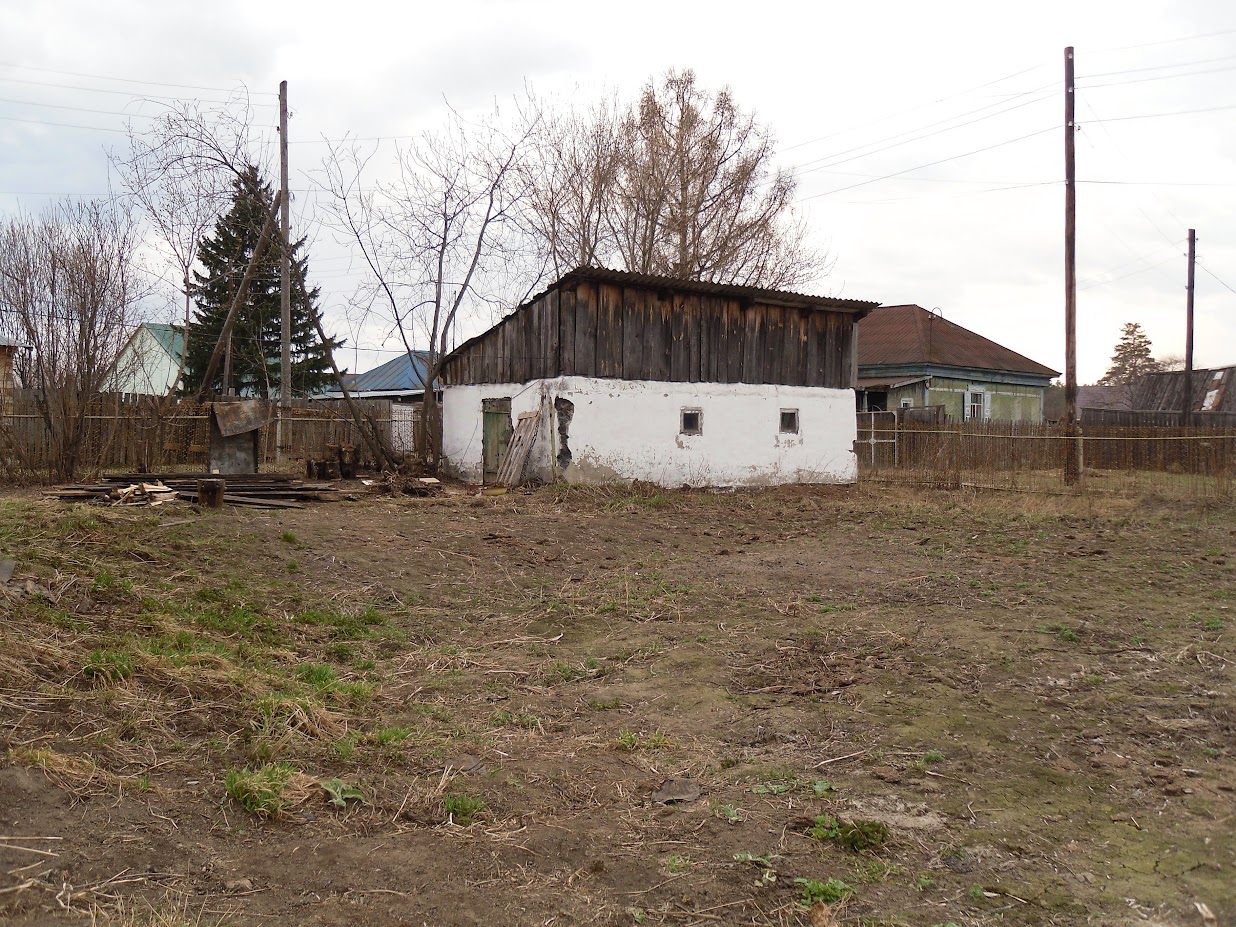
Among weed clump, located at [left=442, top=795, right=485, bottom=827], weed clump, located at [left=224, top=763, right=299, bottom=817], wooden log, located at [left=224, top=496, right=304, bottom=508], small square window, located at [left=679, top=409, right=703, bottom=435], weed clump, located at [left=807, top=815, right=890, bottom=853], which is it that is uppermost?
small square window, located at [left=679, top=409, right=703, bottom=435]

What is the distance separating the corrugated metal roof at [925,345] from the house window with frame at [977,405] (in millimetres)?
959

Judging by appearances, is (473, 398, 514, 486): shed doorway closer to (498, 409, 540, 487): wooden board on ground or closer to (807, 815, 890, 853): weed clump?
(498, 409, 540, 487): wooden board on ground

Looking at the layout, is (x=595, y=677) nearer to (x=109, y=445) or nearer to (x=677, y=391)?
(x=677, y=391)

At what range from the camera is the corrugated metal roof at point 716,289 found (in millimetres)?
17641

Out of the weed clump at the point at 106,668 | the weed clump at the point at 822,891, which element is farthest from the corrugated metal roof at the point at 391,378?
the weed clump at the point at 822,891

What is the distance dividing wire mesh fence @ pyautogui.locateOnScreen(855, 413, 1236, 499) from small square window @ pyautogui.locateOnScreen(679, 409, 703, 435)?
5.09m

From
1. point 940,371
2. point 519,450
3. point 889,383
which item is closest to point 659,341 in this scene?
point 519,450

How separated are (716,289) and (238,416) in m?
9.48

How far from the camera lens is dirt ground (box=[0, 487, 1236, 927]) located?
351 cm

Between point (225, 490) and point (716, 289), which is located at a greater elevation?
point (716, 289)

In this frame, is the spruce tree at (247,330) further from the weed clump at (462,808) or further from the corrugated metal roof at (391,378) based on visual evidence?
the weed clump at (462,808)

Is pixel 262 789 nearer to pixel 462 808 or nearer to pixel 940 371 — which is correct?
pixel 462 808

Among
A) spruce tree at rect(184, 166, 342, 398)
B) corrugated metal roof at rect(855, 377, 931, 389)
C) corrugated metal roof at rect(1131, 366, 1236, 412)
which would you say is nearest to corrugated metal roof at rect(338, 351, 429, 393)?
spruce tree at rect(184, 166, 342, 398)

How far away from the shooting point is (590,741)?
5250 mm
